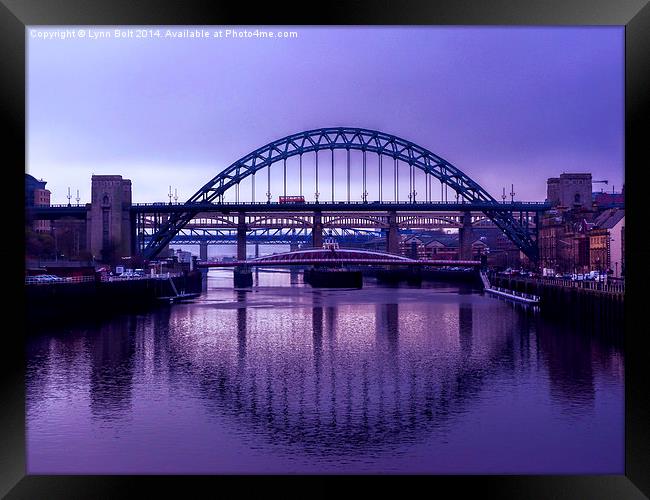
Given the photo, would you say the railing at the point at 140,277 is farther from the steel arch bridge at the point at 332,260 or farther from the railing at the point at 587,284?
the railing at the point at 587,284

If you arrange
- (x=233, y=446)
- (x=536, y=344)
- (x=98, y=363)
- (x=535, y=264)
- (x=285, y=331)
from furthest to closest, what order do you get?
(x=535, y=264), (x=285, y=331), (x=536, y=344), (x=98, y=363), (x=233, y=446)

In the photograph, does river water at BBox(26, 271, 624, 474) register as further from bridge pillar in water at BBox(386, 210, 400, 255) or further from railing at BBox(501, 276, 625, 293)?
bridge pillar in water at BBox(386, 210, 400, 255)

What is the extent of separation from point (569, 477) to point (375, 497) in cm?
256

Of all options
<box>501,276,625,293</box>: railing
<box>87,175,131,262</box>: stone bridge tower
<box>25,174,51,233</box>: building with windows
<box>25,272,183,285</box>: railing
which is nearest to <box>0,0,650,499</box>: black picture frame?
<box>25,272,183,285</box>: railing

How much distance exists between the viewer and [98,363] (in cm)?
2247

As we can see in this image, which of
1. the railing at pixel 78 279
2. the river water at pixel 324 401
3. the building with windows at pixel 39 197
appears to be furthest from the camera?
the building with windows at pixel 39 197

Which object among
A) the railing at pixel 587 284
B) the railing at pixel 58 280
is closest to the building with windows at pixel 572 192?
the railing at pixel 587 284

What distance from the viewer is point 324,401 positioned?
57.5 ft

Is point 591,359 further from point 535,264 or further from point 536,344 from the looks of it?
point 535,264

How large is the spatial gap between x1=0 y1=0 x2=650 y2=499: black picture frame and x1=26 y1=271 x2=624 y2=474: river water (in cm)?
149
